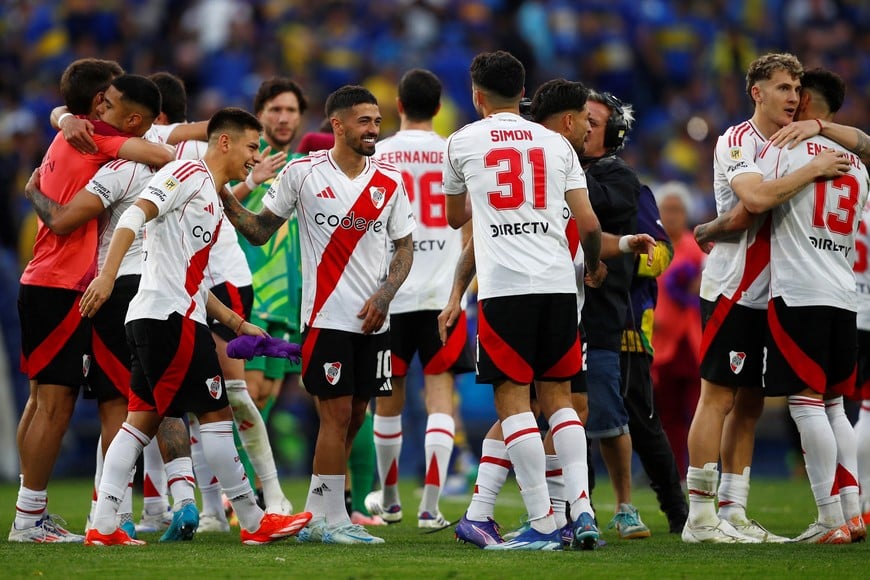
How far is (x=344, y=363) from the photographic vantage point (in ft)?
24.8

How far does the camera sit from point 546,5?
70.5 feet

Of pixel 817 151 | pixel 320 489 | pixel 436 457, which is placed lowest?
pixel 320 489

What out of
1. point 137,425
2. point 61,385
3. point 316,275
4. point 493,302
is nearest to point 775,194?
point 493,302

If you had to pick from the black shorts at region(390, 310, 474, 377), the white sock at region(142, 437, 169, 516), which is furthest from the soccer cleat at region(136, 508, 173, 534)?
the black shorts at region(390, 310, 474, 377)

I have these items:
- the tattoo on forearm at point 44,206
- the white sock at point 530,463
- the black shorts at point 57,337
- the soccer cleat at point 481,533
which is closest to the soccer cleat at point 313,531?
the soccer cleat at point 481,533

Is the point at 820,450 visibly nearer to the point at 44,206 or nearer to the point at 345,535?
the point at 345,535

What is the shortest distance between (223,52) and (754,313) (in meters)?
13.4

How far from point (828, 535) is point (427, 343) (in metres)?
3.02

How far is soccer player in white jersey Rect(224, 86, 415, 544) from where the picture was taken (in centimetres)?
757

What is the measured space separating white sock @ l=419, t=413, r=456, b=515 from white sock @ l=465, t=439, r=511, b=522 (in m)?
1.45

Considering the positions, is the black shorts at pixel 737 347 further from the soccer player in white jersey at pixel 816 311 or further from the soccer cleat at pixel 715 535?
the soccer cleat at pixel 715 535

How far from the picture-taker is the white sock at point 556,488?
7.95 metres

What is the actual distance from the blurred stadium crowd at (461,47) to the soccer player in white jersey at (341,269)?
10921 millimetres

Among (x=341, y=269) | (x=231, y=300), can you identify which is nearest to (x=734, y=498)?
(x=341, y=269)
